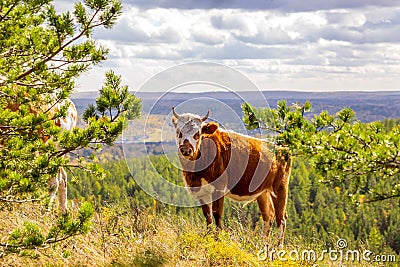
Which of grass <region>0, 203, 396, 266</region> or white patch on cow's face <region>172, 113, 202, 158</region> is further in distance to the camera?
white patch on cow's face <region>172, 113, 202, 158</region>

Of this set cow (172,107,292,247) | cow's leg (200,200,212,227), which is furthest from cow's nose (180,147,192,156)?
cow's leg (200,200,212,227)

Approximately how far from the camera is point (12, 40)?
5738 millimetres

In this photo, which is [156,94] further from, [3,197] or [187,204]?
[3,197]

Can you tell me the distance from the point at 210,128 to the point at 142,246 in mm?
2590

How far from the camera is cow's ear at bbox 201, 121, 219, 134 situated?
26.4 ft

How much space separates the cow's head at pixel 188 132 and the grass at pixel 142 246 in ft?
3.33

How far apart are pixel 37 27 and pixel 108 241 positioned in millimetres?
2900

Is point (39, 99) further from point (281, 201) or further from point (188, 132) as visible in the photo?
point (281, 201)

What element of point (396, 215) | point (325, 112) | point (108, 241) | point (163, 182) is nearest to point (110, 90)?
point (108, 241)

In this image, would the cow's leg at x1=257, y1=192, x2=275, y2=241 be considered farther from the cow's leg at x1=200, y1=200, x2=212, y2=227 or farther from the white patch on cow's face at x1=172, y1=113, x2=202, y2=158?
the white patch on cow's face at x1=172, y1=113, x2=202, y2=158

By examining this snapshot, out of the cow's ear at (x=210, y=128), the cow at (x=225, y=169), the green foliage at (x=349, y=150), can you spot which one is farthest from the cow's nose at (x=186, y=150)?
the green foliage at (x=349, y=150)

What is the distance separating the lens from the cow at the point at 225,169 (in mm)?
7848

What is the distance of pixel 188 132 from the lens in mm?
7707

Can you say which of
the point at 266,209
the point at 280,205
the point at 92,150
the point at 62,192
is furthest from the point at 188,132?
the point at 62,192
